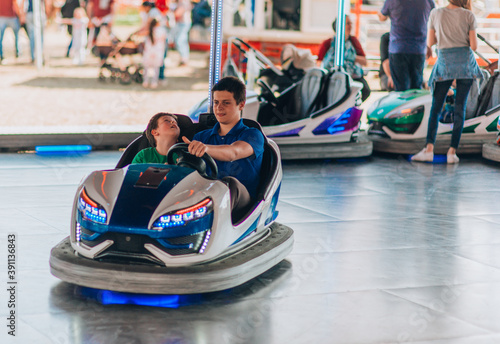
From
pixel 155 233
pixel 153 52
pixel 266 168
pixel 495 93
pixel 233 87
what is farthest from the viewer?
pixel 153 52

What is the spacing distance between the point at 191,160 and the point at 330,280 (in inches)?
27.0

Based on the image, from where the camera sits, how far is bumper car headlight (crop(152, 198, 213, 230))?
2.43 meters

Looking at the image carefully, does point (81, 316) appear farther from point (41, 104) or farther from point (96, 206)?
point (41, 104)

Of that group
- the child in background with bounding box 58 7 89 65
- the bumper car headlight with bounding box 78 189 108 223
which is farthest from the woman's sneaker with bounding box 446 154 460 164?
the child in background with bounding box 58 7 89 65

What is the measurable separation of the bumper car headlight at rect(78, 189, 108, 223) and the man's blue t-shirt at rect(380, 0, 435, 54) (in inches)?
157

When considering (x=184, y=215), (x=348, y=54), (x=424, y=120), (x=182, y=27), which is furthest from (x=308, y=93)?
(x=182, y=27)

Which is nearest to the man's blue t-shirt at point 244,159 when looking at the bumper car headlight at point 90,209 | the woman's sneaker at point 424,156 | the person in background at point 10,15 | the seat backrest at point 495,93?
the bumper car headlight at point 90,209

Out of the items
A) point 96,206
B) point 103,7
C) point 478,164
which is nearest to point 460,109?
point 478,164

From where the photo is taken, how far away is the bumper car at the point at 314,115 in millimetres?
5641

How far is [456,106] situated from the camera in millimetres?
5398

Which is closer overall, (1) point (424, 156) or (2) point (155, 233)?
(2) point (155, 233)

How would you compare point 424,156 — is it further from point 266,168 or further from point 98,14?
point 98,14

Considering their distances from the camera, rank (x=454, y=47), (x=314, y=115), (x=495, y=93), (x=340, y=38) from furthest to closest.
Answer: (x=340, y=38) < (x=495, y=93) < (x=314, y=115) < (x=454, y=47)

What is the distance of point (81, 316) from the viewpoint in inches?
93.1
